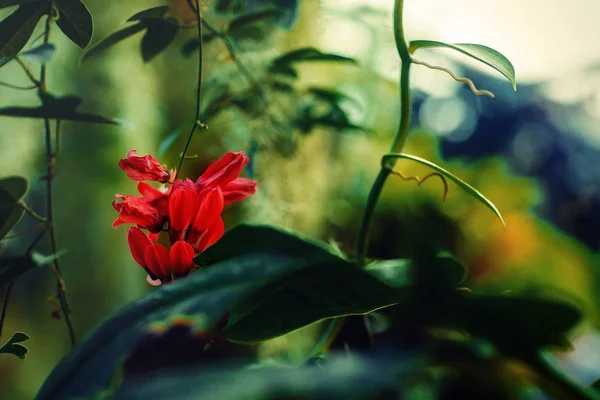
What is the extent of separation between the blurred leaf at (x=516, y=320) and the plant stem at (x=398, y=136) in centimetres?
15

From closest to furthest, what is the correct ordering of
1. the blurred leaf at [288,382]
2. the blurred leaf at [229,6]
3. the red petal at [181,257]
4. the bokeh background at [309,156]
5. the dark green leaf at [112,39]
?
1. the blurred leaf at [288,382]
2. the red petal at [181,257]
3. the dark green leaf at [112,39]
4. the blurred leaf at [229,6]
5. the bokeh background at [309,156]

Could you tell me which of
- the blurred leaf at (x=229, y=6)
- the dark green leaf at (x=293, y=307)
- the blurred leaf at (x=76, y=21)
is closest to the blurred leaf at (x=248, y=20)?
the blurred leaf at (x=229, y=6)

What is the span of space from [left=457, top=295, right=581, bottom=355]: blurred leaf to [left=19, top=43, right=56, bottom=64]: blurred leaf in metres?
0.25

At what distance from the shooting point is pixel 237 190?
278mm

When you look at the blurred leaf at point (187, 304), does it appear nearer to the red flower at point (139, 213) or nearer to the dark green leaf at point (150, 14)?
the red flower at point (139, 213)

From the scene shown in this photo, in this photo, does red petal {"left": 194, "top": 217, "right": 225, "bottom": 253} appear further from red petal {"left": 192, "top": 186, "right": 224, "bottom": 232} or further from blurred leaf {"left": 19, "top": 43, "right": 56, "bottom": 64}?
blurred leaf {"left": 19, "top": 43, "right": 56, "bottom": 64}

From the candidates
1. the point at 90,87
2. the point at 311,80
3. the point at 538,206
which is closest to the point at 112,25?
the point at 90,87

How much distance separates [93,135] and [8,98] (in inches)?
8.1

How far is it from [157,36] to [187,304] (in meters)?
0.29

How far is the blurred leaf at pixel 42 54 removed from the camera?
0.90 feet

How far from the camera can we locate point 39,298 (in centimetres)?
69

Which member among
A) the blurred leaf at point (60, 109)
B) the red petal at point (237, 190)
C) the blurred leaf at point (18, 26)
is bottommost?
the red petal at point (237, 190)

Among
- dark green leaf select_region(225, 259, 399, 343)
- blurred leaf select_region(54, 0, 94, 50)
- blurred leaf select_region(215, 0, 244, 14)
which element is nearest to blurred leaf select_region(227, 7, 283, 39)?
blurred leaf select_region(215, 0, 244, 14)

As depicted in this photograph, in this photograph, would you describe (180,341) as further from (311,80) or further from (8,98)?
(311,80)
